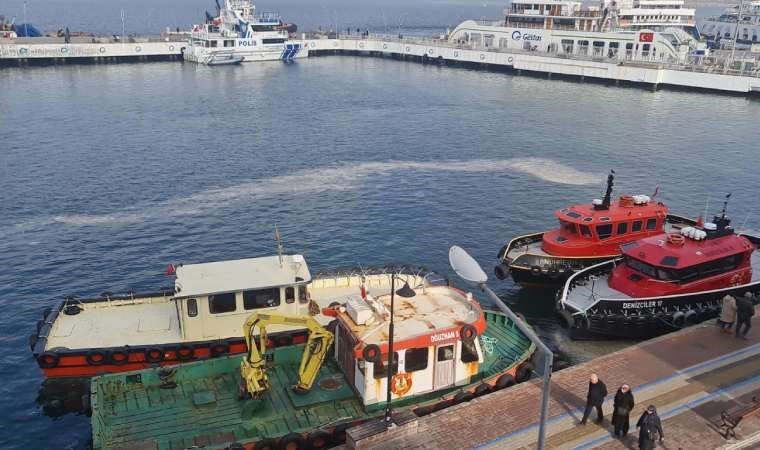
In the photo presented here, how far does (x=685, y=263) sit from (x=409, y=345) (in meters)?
16.4

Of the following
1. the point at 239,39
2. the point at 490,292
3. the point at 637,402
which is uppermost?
the point at 239,39

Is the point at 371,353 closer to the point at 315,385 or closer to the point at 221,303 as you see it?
the point at 315,385

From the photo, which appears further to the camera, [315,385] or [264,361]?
[315,385]

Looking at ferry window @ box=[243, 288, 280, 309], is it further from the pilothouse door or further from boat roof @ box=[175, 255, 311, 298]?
the pilothouse door

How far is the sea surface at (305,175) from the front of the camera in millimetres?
38562

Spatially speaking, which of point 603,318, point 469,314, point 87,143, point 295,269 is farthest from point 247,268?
point 87,143

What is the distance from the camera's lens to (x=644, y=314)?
98.7ft

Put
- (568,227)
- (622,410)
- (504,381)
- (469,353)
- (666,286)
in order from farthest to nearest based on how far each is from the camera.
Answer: (568,227)
(666,286)
(504,381)
(469,353)
(622,410)

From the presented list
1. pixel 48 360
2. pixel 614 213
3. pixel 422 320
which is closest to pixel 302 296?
pixel 422 320

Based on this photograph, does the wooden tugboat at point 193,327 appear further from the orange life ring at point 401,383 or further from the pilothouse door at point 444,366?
the orange life ring at point 401,383

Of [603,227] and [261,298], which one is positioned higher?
[603,227]

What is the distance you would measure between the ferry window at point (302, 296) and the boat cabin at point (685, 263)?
15.7 meters

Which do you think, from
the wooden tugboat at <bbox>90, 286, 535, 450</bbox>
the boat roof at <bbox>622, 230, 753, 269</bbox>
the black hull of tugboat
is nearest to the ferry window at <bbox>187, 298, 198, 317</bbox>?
the wooden tugboat at <bbox>90, 286, 535, 450</bbox>

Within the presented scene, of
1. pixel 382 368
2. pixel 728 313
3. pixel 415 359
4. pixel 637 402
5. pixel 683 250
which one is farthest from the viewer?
pixel 683 250
